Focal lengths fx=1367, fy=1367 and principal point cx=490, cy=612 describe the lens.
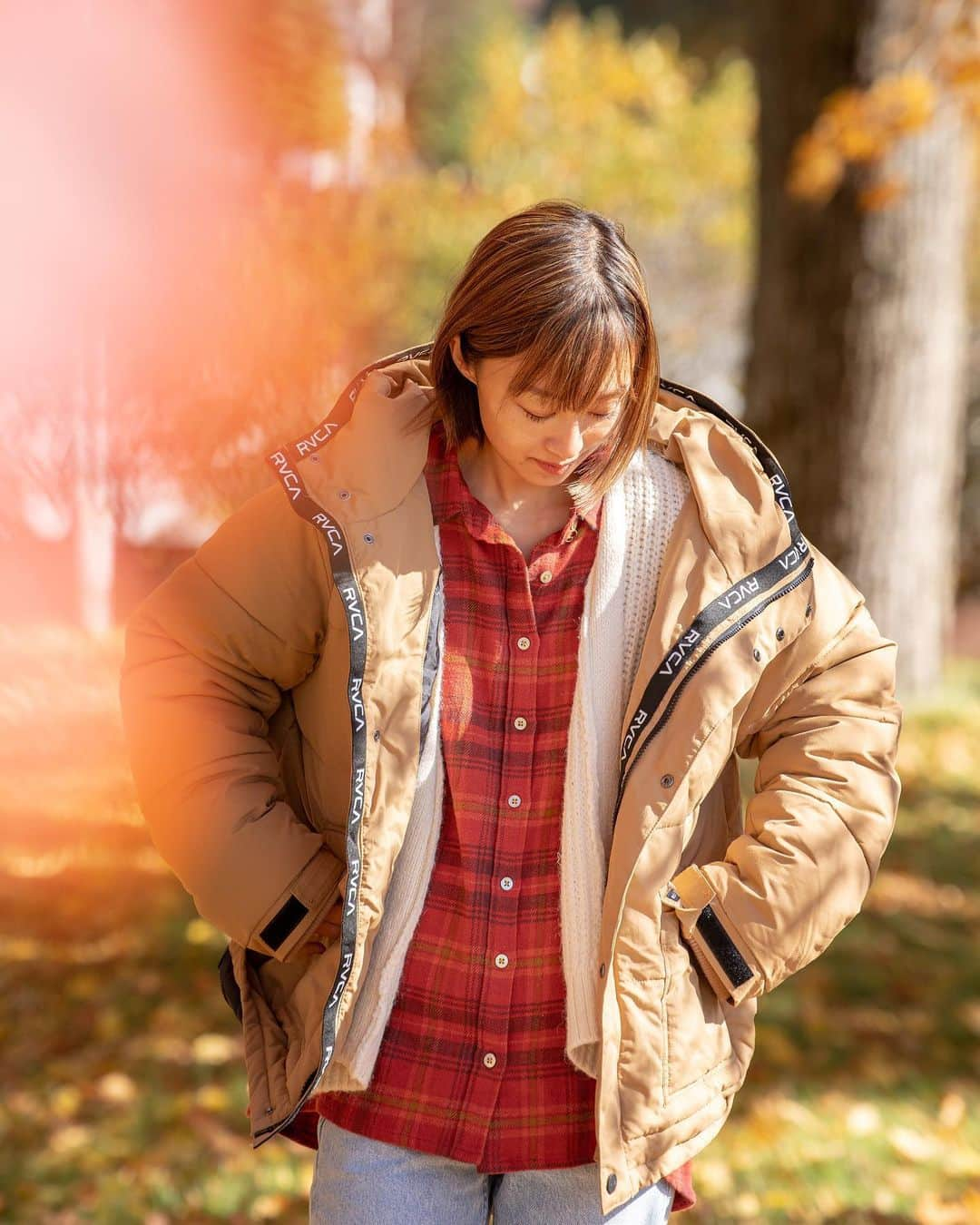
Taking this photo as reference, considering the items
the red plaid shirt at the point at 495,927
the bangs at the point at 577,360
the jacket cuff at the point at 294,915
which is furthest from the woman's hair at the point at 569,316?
the jacket cuff at the point at 294,915

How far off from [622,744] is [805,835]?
1.01 feet

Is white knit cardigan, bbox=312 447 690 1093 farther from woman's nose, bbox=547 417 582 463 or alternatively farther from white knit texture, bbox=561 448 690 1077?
woman's nose, bbox=547 417 582 463

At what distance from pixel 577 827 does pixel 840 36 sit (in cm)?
576

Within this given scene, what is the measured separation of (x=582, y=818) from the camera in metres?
1.99

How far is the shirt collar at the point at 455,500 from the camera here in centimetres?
206

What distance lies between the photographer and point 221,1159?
373cm

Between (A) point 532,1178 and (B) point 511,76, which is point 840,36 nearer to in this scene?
(A) point 532,1178

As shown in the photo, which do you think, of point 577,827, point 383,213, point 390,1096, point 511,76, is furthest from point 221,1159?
point 511,76

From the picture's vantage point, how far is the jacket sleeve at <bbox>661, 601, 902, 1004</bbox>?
2.02 m

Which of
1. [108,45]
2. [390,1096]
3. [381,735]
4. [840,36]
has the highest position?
[840,36]

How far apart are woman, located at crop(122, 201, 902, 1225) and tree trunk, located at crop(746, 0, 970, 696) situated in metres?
4.98

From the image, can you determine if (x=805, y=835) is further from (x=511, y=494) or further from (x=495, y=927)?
(x=511, y=494)

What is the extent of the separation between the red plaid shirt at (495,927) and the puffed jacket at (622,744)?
0.27 ft

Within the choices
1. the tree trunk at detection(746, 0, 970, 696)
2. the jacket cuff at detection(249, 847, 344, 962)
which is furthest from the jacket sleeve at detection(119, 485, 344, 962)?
the tree trunk at detection(746, 0, 970, 696)
